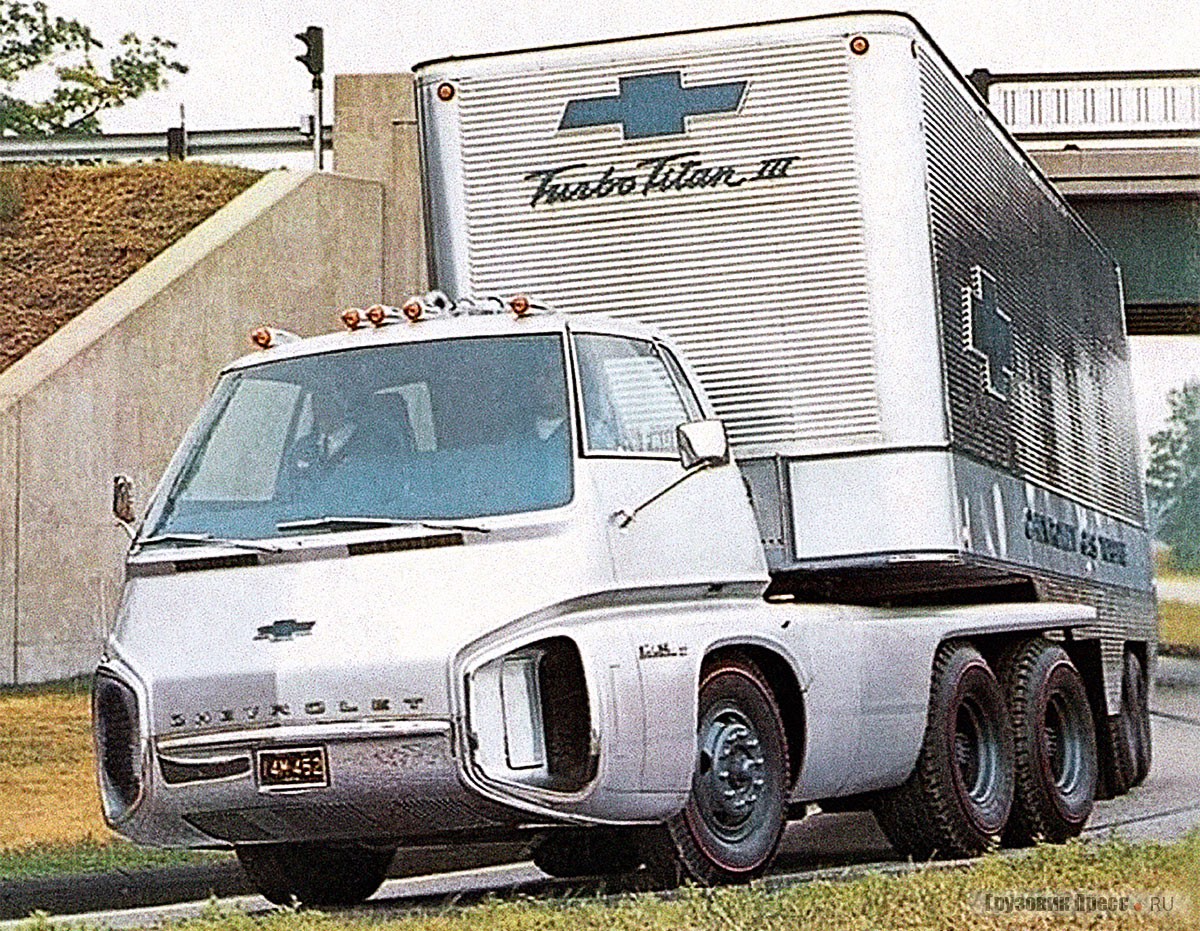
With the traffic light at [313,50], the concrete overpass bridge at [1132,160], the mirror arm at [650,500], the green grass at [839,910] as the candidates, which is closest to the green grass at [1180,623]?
the concrete overpass bridge at [1132,160]

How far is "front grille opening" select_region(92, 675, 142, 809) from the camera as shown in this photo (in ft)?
23.0

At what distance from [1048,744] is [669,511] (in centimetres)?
262

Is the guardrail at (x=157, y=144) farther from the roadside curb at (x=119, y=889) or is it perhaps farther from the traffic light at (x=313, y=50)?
the roadside curb at (x=119, y=889)

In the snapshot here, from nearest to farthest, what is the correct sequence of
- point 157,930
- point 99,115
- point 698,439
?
1. point 157,930
2. point 698,439
3. point 99,115

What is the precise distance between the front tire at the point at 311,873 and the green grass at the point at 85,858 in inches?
4.0

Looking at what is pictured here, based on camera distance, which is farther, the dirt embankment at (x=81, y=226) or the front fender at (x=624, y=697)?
the dirt embankment at (x=81, y=226)

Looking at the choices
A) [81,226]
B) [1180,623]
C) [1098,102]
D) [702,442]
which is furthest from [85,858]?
[1098,102]

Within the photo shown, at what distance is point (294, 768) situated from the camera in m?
6.81

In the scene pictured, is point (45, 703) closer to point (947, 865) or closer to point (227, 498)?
point (227, 498)

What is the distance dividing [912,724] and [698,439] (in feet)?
5.04

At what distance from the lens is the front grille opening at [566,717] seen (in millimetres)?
6859

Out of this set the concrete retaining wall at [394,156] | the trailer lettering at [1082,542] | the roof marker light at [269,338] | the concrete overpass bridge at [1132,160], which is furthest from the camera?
the trailer lettering at [1082,542]

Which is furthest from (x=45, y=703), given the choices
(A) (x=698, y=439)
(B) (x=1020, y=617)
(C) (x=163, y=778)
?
(B) (x=1020, y=617)

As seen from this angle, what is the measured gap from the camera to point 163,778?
6.94m
